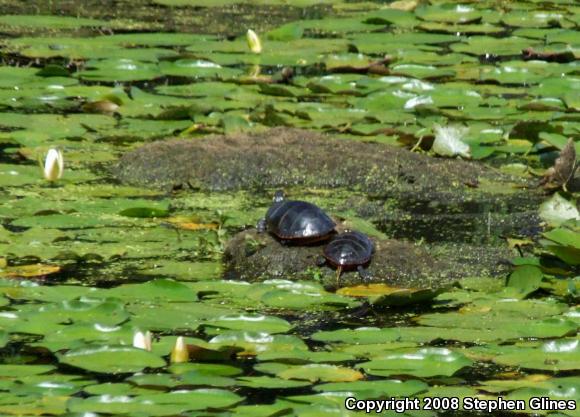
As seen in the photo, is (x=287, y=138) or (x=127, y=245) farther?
(x=287, y=138)

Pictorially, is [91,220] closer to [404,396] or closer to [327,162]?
[327,162]

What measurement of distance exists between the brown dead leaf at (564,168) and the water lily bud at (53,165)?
235 centimetres

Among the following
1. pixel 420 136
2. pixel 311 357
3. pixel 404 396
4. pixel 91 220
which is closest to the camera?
pixel 404 396

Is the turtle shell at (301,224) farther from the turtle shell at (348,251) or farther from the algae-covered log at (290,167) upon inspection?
the algae-covered log at (290,167)

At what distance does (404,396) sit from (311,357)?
1.44 ft

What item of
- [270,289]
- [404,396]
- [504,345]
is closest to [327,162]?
[270,289]

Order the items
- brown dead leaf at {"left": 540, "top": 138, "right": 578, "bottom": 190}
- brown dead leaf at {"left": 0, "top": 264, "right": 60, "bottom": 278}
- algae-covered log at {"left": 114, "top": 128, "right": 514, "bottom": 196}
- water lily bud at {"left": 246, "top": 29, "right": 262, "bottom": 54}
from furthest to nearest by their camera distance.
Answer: water lily bud at {"left": 246, "top": 29, "right": 262, "bottom": 54} → algae-covered log at {"left": 114, "top": 128, "right": 514, "bottom": 196} → brown dead leaf at {"left": 540, "top": 138, "right": 578, "bottom": 190} → brown dead leaf at {"left": 0, "top": 264, "right": 60, "bottom": 278}

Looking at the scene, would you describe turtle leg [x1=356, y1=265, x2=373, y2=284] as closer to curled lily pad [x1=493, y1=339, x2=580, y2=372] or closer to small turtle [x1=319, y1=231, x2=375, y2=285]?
small turtle [x1=319, y1=231, x2=375, y2=285]

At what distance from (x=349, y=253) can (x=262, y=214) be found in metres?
1.13

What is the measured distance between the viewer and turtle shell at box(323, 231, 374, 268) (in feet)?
17.8

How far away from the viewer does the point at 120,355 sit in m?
4.40

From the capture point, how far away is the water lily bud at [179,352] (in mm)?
4379

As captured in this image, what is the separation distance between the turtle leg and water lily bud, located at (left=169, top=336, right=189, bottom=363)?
1.24 metres

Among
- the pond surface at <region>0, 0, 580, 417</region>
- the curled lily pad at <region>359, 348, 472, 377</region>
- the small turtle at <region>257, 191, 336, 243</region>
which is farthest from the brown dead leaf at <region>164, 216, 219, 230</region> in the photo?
the curled lily pad at <region>359, 348, 472, 377</region>
